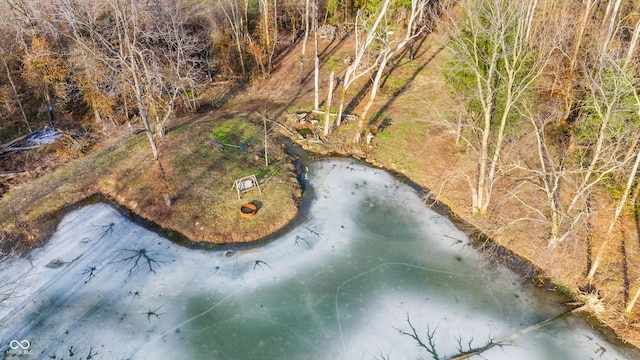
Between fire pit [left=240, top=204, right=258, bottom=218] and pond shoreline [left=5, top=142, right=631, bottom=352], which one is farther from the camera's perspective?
fire pit [left=240, top=204, right=258, bottom=218]

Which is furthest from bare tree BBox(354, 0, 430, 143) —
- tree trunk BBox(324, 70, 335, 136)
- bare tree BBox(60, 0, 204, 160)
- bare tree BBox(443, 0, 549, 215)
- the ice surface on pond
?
the ice surface on pond

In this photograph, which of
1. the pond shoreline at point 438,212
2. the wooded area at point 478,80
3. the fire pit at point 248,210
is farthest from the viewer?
the fire pit at point 248,210

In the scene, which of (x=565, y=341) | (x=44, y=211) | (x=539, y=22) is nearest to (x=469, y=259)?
(x=565, y=341)
